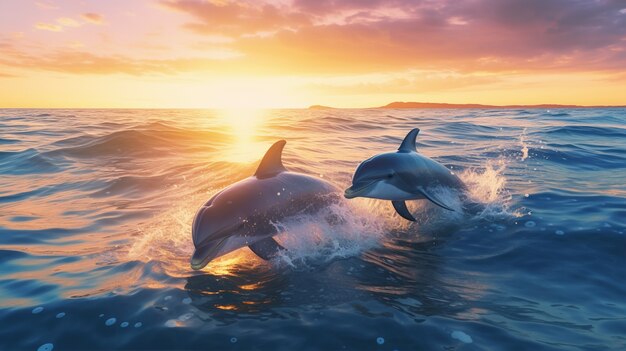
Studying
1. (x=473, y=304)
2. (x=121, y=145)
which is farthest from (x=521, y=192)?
(x=121, y=145)

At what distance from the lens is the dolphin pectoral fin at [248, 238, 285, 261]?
243 inches

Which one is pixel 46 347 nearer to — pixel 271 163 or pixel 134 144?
pixel 271 163

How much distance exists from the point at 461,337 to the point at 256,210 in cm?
335

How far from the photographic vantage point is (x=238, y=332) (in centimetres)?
450

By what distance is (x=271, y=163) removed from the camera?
7.35 metres

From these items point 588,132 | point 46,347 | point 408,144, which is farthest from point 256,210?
point 588,132

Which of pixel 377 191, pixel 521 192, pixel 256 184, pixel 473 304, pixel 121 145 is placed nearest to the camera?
pixel 473 304

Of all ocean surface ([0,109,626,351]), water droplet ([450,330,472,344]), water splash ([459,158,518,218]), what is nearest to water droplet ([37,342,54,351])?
ocean surface ([0,109,626,351])

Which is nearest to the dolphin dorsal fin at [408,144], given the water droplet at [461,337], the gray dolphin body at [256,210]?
the gray dolphin body at [256,210]

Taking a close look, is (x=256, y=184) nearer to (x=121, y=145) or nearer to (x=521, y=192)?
(x=521, y=192)

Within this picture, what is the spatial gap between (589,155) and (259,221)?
18.0m

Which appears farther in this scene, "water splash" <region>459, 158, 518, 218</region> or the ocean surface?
"water splash" <region>459, 158, 518, 218</region>

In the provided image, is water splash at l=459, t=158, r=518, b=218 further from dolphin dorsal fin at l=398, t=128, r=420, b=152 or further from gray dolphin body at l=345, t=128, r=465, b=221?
dolphin dorsal fin at l=398, t=128, r=420, b=152

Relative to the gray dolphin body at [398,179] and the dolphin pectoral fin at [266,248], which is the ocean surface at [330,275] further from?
the gray dolphin body at [398,179]
